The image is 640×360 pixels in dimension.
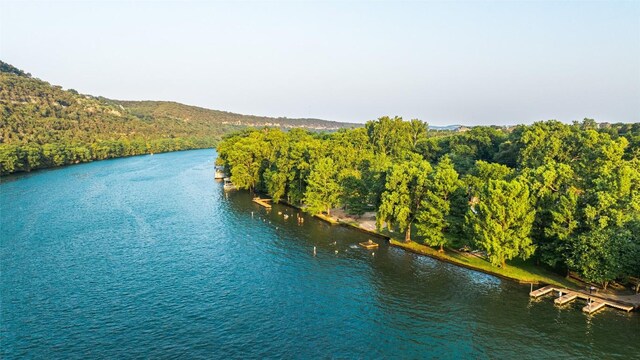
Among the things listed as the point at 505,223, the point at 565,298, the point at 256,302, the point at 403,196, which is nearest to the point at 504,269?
the point at 505,223

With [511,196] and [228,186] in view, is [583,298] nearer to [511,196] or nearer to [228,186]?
[511,196]

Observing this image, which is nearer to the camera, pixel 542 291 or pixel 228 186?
pixel 542 291

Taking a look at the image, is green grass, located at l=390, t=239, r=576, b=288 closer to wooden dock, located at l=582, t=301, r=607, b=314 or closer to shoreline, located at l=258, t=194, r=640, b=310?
shoreline, located at l=258, t=194, r=640, b=310

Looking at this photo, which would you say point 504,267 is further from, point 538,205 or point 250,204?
point 250,204

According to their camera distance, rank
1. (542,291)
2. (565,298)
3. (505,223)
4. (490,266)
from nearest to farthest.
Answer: (565,298) < (542,291) < (505,223) < (490,266)

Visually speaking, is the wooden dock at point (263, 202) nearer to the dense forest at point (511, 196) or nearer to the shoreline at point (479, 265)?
the dense forest at point (511, 196)

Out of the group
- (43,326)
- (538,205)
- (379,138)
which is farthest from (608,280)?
(379,138)

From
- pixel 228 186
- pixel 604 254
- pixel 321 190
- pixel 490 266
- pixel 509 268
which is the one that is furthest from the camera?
pixel 228 186
